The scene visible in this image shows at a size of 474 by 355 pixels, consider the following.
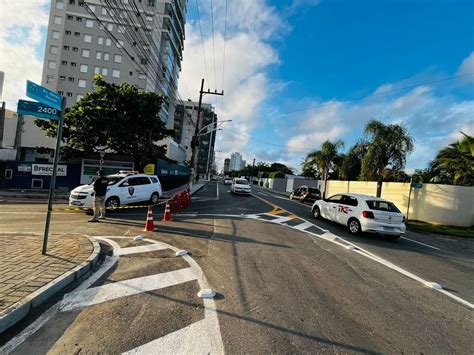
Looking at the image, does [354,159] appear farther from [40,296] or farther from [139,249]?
[40,296]

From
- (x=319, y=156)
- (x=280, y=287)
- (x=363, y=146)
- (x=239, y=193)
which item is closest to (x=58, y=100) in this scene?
(x=280, y=287)

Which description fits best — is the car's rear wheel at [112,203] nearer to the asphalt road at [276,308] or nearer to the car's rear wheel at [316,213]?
the asphalt road at [276,308]

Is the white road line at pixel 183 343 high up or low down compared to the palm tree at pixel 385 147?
down

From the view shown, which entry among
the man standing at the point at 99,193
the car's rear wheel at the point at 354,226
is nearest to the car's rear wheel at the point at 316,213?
the car's rear wheel at the point at 354,226

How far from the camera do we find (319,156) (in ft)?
114

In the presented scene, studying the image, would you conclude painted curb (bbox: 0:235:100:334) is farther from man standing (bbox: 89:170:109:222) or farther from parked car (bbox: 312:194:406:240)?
parked car (bbox: 312:194:406:240)

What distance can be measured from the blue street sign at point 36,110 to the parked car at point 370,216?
10262 mm

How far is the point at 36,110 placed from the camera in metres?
5.45

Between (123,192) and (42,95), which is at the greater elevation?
(42,95)

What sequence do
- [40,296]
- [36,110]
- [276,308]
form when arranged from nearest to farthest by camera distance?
[40,296], [276,308], [36,110]

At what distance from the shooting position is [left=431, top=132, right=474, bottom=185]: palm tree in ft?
60.1

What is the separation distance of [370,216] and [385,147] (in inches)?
409

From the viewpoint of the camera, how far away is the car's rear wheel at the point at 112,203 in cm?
1309

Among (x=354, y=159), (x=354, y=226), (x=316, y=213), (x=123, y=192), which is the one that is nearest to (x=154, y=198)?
(x=123, y=192)
